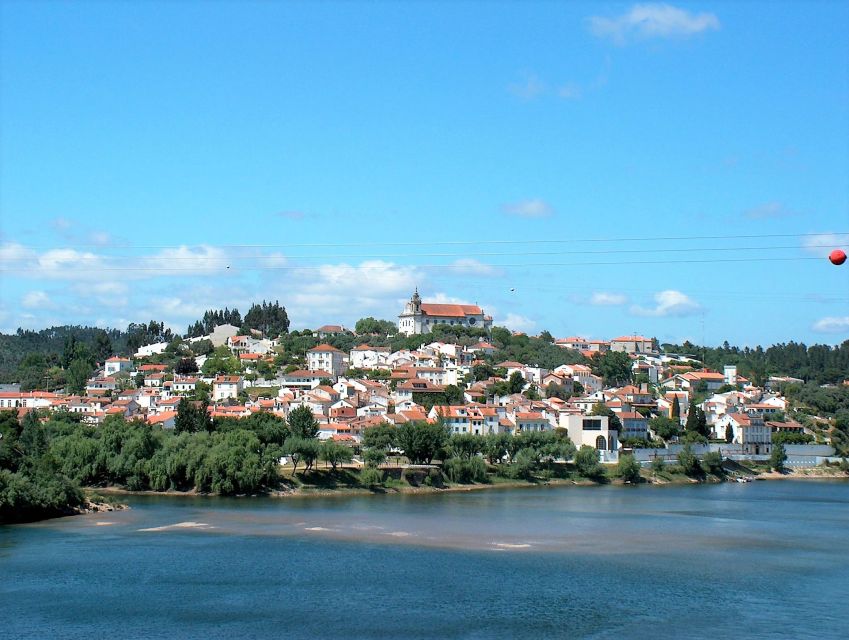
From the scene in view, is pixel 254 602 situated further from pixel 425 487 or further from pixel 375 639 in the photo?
pixel 425 487

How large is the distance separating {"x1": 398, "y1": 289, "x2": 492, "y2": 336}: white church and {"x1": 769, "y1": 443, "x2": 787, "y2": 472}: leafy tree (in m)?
28.7

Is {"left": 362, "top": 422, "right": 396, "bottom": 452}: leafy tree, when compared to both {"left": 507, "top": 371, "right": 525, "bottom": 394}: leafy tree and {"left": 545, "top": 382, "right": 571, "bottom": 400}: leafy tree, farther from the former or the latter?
→ {"left": 545, "top": 382, "right": 571, "bottom": 400}: leafy tree

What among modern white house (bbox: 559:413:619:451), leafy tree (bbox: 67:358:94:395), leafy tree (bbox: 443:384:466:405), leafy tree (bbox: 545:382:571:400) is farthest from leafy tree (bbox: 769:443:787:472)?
leafy tree (bbox: 67:358:94:395)

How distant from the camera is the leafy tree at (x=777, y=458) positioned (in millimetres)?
50906

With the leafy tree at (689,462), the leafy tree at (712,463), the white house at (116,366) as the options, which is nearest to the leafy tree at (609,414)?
the leafy tree at (689,462)

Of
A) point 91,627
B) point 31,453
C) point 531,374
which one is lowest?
point 91,627

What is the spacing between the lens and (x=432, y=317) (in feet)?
253

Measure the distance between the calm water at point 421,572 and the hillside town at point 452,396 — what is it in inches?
553

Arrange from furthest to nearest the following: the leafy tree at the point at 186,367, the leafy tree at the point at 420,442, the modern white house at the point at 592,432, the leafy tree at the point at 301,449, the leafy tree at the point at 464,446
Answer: the leafy tree at the point at 186,367
the modern white house at the point at 592,432
the leafy tree at the point at 464,446
the leafy tree at the point at 420,442
the leafy tree at the point at 301,449

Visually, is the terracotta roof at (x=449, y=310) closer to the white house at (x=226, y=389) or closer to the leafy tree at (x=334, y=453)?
the white house at (x=226, y=389)

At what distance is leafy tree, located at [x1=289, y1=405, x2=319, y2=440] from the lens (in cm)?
4053

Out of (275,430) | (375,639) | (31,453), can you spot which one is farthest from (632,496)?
(375,639)

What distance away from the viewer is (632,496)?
128ft

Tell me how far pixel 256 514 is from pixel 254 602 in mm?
11694
